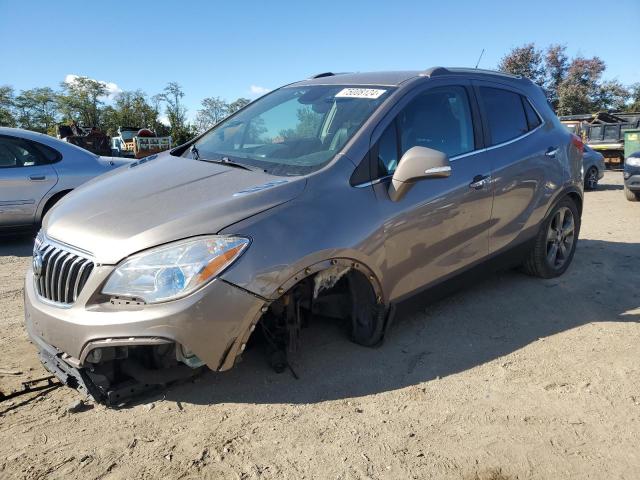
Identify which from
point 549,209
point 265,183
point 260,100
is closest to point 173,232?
point 265,183

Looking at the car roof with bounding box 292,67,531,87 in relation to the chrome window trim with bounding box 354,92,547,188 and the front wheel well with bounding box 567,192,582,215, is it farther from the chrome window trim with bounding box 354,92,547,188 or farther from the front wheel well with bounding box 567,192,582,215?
the front wheel well with bounding box 567,192,582,215

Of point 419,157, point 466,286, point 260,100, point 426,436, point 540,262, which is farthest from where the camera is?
point 540,262

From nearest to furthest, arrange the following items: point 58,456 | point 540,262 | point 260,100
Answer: point 58,456 < point 260,100 < point 540,262

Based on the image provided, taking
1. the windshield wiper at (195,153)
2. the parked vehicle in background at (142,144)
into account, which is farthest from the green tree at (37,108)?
the windshield wiper at (195,153)

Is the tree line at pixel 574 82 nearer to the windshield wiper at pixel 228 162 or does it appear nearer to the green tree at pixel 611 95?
the green tree at pixel 611 95

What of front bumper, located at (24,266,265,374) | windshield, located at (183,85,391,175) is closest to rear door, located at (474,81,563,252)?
windshield, located at (183,85,391,175)

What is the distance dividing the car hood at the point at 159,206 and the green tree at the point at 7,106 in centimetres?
6082

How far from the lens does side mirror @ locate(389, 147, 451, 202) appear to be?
296 centimetres

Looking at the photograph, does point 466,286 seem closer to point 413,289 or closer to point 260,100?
point 413,289

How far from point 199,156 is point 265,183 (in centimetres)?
101

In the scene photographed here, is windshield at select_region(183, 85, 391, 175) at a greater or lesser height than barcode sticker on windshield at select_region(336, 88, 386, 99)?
lesser

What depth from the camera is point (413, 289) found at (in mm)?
3332

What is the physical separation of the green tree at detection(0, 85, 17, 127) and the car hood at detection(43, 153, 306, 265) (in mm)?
60816

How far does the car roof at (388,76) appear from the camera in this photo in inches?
141
